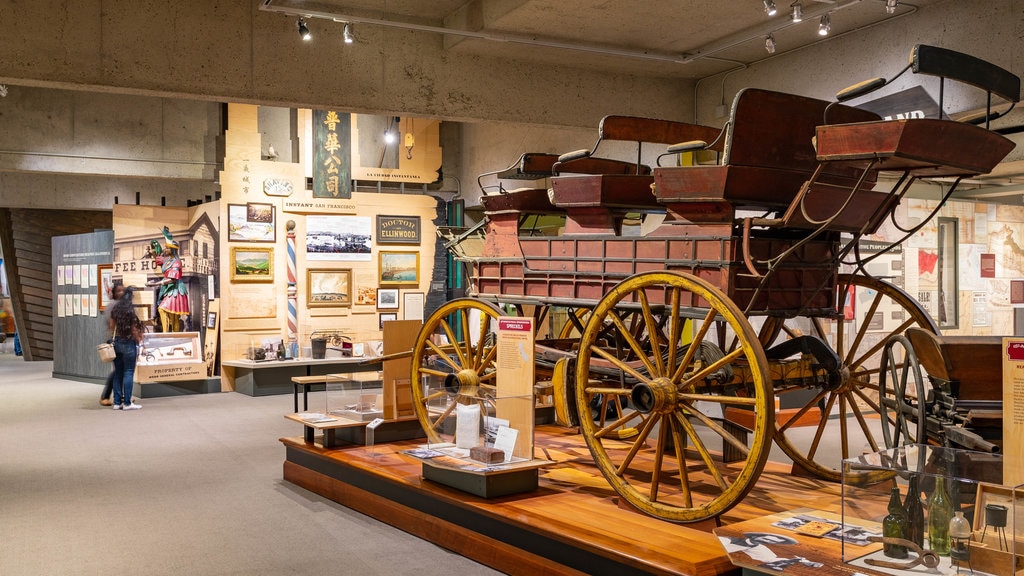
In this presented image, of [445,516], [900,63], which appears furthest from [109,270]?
[900,63]

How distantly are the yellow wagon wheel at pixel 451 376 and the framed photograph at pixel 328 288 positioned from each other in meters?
6.21

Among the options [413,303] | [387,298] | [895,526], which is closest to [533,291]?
[895,526]

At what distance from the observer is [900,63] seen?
7266mm

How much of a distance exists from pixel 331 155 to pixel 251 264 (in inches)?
79.3

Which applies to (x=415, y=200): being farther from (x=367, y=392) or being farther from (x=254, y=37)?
(x=367, y=392)

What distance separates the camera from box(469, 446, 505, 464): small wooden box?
476cm

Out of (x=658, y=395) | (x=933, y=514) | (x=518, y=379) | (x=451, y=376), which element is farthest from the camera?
(x=451, y=376)

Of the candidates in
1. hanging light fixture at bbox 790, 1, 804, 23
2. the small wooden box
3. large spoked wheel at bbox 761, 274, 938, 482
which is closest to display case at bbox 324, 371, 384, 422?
the small wooden box

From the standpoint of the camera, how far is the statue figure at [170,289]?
11.9m

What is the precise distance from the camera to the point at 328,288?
12547mm

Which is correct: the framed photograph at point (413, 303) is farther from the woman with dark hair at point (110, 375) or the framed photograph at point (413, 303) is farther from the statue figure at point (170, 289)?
the woman with dark hair at point (110, 375)

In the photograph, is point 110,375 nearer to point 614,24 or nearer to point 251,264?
point 251,264

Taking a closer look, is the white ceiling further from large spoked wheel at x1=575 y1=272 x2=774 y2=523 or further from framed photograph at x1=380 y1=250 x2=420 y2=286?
framed photograph at x1=380 y1=250 x2=420 y2=286

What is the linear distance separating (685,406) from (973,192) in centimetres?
700
